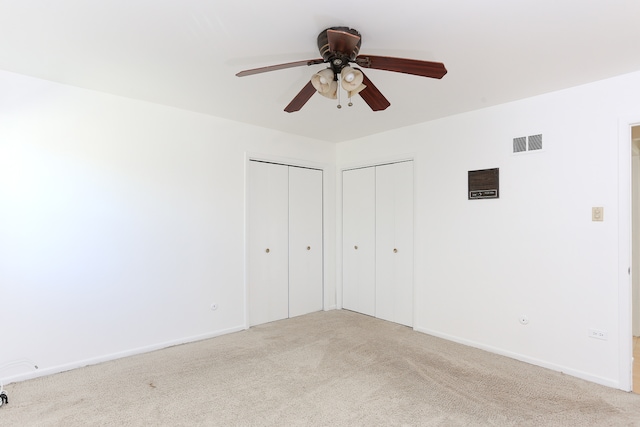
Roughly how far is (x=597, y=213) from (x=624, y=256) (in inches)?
14.2

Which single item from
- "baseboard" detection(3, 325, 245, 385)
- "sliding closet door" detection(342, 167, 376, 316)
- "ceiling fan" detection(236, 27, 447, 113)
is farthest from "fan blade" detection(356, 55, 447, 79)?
"baseboard" detection(3, 325, 245, 385)

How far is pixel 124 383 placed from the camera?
258cm

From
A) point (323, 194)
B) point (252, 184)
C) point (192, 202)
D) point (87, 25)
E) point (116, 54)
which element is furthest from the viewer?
point (323, 194)

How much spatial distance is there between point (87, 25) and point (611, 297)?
4.04 m

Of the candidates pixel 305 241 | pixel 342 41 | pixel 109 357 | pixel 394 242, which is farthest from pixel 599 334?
pixel 109 357

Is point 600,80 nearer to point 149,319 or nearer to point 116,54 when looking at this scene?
point 116,54

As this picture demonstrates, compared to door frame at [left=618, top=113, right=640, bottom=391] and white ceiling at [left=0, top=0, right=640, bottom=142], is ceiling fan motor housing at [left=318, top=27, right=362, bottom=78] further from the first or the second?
door frame at [left=618, top=113, right=640, bottom=391]

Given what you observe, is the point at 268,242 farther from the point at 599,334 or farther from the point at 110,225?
the point at 599,334

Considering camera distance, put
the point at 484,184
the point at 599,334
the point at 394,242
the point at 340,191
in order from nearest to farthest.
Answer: the point at 599,334 < the point at 484,184 < the point at 394,242 < the point at 340,191

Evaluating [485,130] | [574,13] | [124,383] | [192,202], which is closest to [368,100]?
[574,13]

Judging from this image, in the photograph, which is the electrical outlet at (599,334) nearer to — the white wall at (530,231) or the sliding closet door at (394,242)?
the white wall at (530,231)

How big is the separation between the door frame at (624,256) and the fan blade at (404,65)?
1.83 meters

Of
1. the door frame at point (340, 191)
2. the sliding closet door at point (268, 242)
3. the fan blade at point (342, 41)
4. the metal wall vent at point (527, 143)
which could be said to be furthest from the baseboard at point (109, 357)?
the metal wall vent at point (527, 143)

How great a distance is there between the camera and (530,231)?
2988mm
